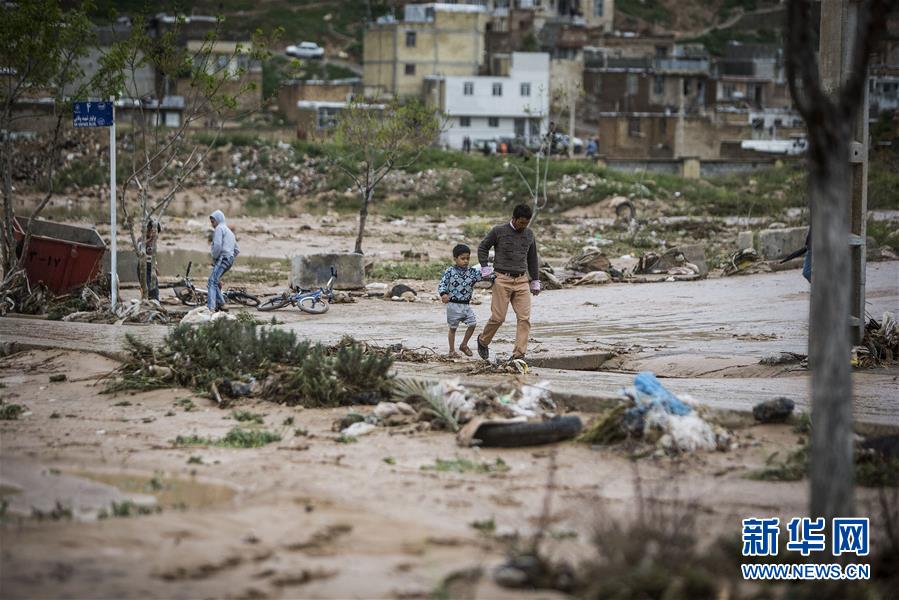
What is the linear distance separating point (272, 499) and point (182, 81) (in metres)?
65.5

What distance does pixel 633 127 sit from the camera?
6738 centimetres

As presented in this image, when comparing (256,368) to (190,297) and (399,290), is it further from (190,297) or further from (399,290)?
(399,290)

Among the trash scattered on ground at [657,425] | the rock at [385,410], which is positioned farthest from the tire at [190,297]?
the trash scattered on ground at [657,425]

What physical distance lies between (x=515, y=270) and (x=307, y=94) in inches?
2214

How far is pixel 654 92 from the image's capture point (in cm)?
7831

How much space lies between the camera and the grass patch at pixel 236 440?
30.0 feet

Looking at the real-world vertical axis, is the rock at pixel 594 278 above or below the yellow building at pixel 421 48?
below

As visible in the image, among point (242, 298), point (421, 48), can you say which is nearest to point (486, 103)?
point (421, 48)

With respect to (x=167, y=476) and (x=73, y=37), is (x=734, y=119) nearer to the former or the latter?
(x=73, y=37)

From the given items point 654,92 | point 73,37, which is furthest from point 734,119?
point 73,37

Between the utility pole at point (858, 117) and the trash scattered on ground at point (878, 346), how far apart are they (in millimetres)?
141

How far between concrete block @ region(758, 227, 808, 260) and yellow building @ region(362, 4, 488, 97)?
48520 millimetres

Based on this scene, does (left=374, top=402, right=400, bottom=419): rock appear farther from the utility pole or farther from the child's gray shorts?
the utility pole

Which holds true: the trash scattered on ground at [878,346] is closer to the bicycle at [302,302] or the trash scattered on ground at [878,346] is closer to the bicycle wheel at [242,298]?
the bicycle at [302,302]
